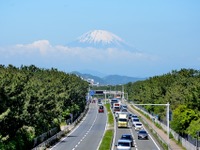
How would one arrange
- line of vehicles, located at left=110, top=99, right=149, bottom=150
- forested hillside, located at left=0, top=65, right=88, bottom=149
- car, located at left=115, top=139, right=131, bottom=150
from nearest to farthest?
forested hillside, located at left=0, top=65, right=88, bottom=149
car, located at left=115, top=139, right=131, bottom=150
line of vehicles, located at left=110, top=99, right=149, bottom=150

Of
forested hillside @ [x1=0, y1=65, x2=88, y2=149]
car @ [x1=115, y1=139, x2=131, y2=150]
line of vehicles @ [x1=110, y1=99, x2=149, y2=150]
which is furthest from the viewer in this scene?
line of vehicles @ [x1=110, y1=99, x2=149, y2=150]

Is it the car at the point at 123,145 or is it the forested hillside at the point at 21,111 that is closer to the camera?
the forested hillside at the point at 21,111

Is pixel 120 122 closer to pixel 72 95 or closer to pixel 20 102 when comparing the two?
pixel 72 95

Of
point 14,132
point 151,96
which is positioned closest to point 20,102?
point 14,132

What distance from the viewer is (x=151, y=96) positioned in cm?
10812

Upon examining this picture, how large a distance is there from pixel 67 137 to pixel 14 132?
25.4m

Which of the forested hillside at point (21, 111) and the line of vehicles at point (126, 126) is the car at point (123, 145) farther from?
the forested hillside at point (21, 111)

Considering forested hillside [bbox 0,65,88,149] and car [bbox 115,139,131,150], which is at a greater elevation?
forested hillside [bbox 0,65,88,149]

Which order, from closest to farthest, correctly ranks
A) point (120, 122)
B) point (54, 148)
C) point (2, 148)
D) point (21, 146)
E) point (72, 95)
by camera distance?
point (2, 148) < point (21, 146) < point (54, 148) < point (120, 122) < point (72, 95)

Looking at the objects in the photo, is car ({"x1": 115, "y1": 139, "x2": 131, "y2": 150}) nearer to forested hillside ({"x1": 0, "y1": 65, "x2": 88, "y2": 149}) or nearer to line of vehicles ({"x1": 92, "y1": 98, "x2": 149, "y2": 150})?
line of vehicles ({"x1": 92, "y1": 98, "x2": 149, "y2": 150})

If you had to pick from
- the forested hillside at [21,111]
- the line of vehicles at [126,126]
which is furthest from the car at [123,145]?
the forested hillside at [21,111]

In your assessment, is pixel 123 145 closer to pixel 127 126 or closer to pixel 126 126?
pixel 126 126

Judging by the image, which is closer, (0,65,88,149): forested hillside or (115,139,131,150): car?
(0,65,88,149): forested hillside

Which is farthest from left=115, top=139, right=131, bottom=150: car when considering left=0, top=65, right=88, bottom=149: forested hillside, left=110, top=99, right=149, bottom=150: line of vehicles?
left=0, top=65, right=88, bottom=149: forested hillside
